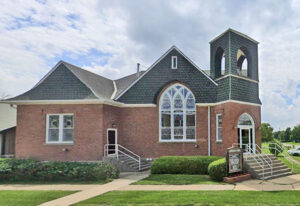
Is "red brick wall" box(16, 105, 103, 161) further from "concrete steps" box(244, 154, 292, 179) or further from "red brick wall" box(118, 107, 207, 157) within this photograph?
"concrete steps" box(244, 154, 292, 179)

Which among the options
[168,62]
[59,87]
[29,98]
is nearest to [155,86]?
[168,62]

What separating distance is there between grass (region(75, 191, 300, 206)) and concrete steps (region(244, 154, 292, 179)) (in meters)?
3.37

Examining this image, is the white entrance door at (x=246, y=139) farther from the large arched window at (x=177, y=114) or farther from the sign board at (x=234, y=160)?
the sign board at (x=234, y=160)

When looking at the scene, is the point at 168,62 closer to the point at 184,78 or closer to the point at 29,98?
the point at 184,78

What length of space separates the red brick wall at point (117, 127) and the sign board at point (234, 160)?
2951 millimetres

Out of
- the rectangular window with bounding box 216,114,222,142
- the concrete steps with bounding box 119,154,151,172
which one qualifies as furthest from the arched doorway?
the concrete steps with bounding box 119,154,151,172

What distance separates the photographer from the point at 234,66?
17234 millimetres

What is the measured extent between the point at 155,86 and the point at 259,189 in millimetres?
10281

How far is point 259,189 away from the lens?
10.8 m

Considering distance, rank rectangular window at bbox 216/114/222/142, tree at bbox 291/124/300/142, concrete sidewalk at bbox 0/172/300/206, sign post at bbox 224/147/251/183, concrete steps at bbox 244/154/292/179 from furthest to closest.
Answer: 1. tree at bbox 291/124/300/142
2. rectangular window at bbox 216/114/222/142
3. concrete steps at bbox 244/154/292/179
4. sign post at bbox 224/147/251/183
5. concrete sidewalk at bbox 0/172/300/206

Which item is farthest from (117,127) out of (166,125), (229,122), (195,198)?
(195,198)

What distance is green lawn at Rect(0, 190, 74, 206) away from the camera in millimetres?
9130

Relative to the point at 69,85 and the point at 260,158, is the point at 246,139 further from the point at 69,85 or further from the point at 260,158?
the point at 69,85

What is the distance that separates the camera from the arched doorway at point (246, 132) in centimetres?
1700
